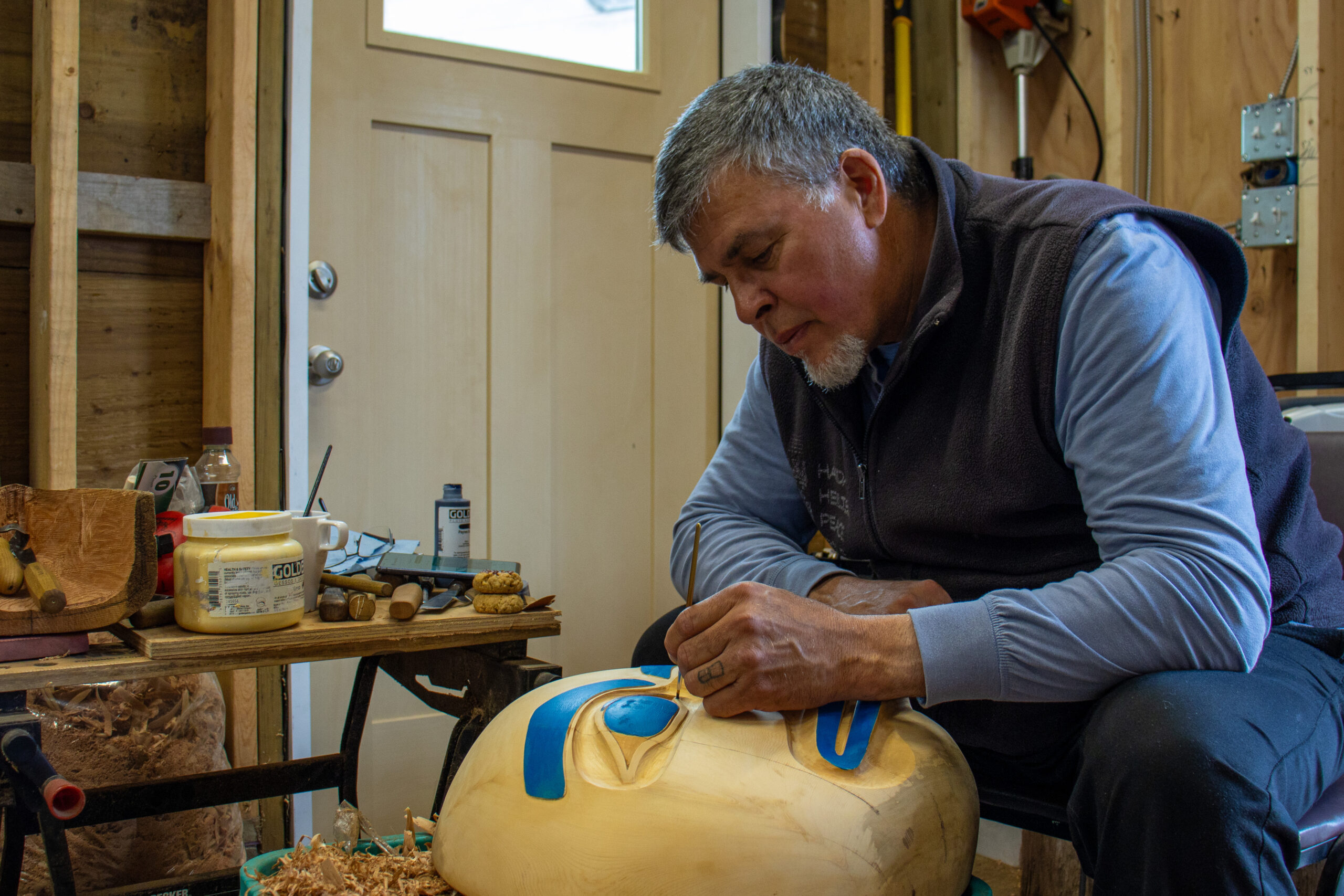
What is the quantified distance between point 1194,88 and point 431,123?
1.71 meters

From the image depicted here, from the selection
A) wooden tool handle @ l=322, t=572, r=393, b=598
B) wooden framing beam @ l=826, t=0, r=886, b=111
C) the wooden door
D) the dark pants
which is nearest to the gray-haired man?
the dark pants

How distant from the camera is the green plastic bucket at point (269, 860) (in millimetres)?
827

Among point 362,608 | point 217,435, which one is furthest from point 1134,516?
point 217,435

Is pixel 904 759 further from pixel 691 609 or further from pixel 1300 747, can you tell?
pixel 1300 747

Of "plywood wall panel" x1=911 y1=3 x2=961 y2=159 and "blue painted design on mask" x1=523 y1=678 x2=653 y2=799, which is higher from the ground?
"plywood wall panel" x1=911 y1=3 x2=961 y2=159

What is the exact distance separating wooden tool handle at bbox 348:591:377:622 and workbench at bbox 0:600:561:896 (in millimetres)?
12

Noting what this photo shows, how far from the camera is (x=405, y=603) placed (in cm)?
111

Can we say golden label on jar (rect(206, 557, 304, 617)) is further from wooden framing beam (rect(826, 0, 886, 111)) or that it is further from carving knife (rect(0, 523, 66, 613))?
wooden framing beam (rect(826, 0, 886, 111))

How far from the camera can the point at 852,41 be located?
2.47 m

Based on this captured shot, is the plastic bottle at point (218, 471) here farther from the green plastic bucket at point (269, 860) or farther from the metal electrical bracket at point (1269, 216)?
the metal electrical bracket at point (1269, 216)

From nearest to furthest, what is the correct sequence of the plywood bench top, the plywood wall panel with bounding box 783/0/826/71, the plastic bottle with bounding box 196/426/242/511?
the plywood bench top → the plastic bottle with bounding box 196/426/242/511 → the plywood wall panel with bounding box 783/0/826/71

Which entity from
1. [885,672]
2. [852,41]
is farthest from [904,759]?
[852,41]

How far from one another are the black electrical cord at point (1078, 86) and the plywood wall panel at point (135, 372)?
2030 millimetres

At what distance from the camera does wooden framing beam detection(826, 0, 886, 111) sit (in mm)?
2406
